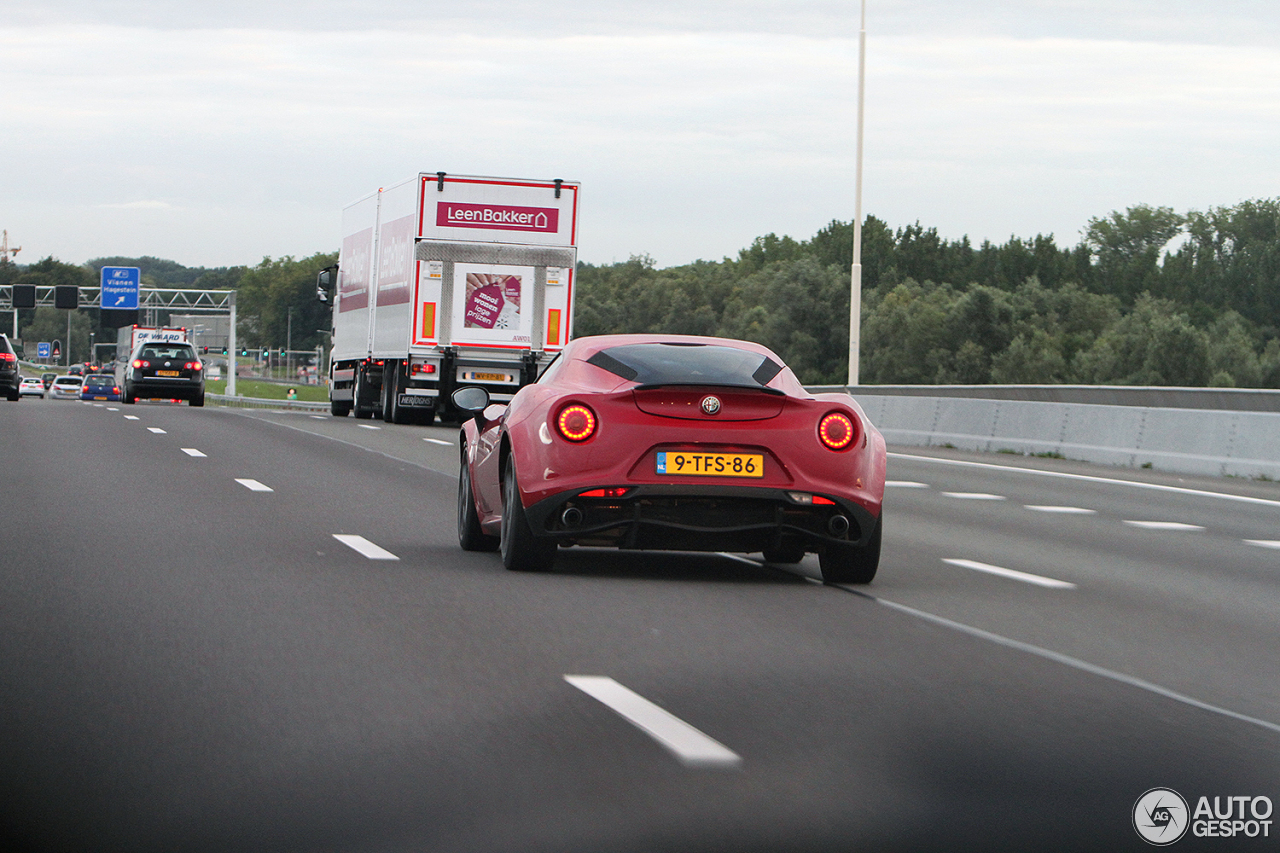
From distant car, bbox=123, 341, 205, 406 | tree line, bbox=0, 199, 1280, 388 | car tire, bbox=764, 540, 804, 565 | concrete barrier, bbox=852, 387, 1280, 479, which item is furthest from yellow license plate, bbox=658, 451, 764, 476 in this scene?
tree line, bbox=0, 199, 1280, 388

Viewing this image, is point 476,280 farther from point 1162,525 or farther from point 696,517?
point 696,517

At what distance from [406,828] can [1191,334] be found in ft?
333

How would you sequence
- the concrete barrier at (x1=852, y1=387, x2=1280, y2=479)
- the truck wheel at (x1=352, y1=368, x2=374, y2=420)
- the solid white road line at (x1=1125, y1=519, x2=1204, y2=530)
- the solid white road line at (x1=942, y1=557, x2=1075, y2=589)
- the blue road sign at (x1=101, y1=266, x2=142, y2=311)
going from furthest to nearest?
the blue road sign at (x1=101, y1=266, x2=142, y2=311) < the truck wheel at (x1=352, y1=368, x2=374, y2=420) < the concrete barrier at (x1=852, y1=387, x2=1280, y2=479) < the solid white road line at (x1=1125, y1=519, x2=1204, y2=530) < the solid white road line at (x1=942, y1=557, x2=1075, y2=589)

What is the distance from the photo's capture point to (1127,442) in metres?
22.1

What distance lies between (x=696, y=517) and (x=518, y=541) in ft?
3.19

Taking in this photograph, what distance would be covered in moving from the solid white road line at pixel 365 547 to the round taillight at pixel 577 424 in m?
1.76

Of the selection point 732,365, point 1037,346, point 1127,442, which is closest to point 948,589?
point 732,365

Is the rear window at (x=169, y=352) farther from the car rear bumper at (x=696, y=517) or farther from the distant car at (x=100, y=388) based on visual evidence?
the car rear bumper at (x=696, y=517)

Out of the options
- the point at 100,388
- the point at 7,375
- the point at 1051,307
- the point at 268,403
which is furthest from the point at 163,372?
the point at 1051,307

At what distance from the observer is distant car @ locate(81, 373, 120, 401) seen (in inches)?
3125

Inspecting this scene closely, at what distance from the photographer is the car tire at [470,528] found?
10547 mm

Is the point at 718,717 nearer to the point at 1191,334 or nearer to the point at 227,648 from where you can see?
the point at 227,648

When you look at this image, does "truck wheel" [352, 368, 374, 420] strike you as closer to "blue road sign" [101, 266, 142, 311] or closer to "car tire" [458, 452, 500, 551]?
"car tire" [458, 452, 500, 551]

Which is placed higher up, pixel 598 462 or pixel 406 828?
pixel 598 462
